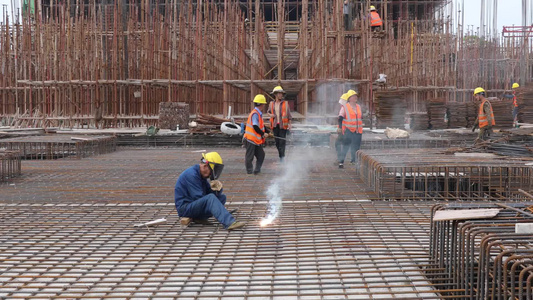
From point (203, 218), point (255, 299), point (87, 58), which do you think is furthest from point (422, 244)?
point (87, 58)

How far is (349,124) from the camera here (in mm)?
10031

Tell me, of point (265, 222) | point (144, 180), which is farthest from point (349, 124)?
point (265, 222)

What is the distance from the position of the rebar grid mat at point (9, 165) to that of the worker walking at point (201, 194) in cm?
436

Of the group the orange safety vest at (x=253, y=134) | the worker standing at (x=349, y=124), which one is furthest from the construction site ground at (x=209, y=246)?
the worker standing at (x=349, y=124)

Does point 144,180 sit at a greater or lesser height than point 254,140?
lesser

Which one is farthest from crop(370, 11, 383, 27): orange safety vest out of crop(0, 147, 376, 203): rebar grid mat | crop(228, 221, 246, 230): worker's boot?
crop(228, 221, 246, 230): worker's boot

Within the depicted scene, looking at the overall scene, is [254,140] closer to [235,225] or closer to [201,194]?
[201,194]

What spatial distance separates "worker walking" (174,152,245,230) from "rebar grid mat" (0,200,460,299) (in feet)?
0.56

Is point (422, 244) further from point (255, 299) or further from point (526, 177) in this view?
point (526, 177)

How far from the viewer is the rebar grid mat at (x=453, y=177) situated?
22.7 ft

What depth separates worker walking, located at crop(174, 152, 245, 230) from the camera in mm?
5465

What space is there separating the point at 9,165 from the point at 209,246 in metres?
5.57

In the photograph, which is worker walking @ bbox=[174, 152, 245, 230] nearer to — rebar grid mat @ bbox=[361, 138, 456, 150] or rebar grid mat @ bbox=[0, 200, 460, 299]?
rebar grid mat @ bbox=[0, 200, 460, 299]

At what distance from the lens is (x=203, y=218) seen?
5.64 meters
